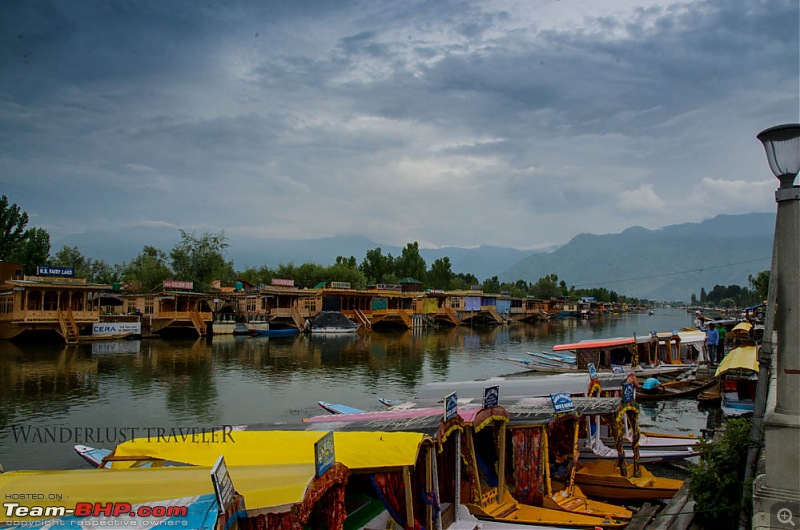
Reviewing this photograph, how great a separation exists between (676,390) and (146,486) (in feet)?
79.5

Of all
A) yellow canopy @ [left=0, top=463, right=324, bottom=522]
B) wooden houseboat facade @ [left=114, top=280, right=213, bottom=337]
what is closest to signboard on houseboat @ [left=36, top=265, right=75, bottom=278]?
wooden houseboat facade @ [left=114, top=280, right=213, bottom=337]

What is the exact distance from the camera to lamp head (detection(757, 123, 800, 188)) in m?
5.07

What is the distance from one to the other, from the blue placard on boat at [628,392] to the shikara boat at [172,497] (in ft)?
24.9

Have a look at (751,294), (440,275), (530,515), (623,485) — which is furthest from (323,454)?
(751,294)

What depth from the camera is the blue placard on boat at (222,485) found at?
4.97 metres

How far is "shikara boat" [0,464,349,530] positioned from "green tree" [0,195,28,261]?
213ft

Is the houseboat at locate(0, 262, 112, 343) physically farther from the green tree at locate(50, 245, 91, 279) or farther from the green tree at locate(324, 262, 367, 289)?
the green tree at locate(324, 262, 367, 289)

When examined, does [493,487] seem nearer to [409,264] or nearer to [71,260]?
[71,260]

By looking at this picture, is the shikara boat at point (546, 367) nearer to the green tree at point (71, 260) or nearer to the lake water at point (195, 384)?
the lake water at point (195, 384)

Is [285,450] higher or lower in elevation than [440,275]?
lower

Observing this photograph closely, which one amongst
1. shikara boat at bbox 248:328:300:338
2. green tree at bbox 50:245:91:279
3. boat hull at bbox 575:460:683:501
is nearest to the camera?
boat hull at bbox 575:460:683:501

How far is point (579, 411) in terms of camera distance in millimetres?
11305

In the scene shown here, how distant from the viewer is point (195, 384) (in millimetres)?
26297

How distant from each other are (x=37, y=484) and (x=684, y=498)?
9.17 metres
